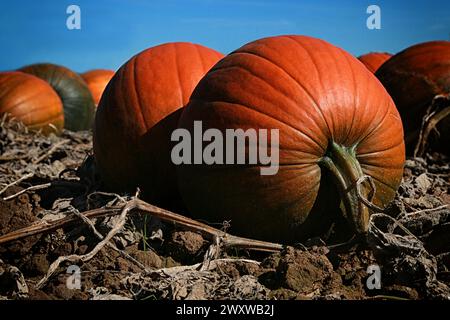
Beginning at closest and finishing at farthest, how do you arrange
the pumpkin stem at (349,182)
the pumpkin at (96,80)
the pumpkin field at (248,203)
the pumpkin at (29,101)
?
the pumpkin field at (248,203), the pumpkin stem at (349,182), the pumpkin at (29,101), the pumpkin at (96,80)

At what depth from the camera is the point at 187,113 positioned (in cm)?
350

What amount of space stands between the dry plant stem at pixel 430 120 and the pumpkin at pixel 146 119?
2.22 metres

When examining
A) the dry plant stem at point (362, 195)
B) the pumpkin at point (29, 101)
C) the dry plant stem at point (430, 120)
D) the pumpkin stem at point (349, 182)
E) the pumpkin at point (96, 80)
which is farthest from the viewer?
the pumpkin at point (96, 80)

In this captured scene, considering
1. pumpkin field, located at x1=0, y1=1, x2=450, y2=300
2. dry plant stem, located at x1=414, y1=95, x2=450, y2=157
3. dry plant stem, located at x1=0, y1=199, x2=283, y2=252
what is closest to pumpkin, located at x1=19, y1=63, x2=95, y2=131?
dry plant stem, located at x1=414, y1=95, x2=450, y2=157

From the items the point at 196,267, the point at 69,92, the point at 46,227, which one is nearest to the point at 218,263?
the point at 196,267

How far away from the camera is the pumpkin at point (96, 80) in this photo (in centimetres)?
1480

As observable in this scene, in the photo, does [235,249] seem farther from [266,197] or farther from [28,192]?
[28,192]

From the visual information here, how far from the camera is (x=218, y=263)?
3035mm

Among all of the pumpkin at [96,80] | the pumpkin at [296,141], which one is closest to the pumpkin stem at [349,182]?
the pumpkin at [296,141]

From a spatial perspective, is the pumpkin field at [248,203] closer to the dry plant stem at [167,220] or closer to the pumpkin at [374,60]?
the dry plant stem at [167,220]

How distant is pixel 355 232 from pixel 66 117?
877 cm

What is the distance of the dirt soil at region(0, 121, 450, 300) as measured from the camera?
9.14 feet

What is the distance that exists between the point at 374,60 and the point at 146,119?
4.45 metres

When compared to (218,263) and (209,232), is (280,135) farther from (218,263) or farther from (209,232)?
(218,263)
